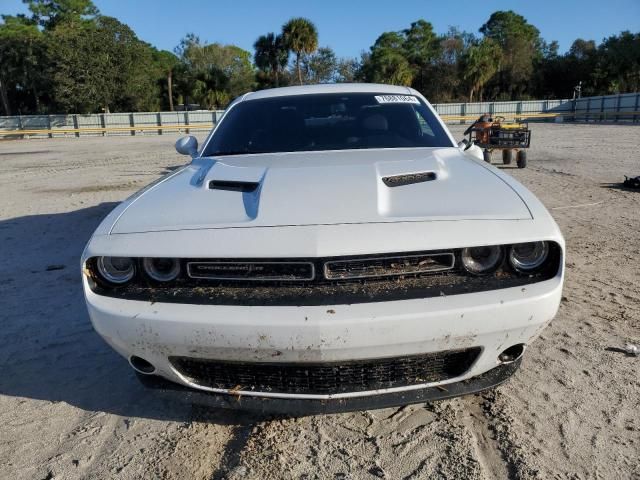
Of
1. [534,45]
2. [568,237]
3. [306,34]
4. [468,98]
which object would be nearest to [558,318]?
[568,237]

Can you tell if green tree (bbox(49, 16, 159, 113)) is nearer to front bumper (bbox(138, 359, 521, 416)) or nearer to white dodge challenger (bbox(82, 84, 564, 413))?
white dodge challenger (bbox(82, 84, 564, 413))

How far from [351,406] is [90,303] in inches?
44.7

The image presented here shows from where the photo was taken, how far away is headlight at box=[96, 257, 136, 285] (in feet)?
6.91

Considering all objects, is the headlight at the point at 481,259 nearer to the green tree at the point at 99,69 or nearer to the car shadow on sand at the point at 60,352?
the car shadow on sand at the point at 60,352

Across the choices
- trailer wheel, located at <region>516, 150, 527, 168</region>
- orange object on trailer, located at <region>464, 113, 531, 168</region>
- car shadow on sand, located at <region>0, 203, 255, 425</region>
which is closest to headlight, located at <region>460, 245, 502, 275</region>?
car shadow on sand, located at <region>0, 203, 255, 425</region>

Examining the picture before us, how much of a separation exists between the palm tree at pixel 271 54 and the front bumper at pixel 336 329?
46.3 m

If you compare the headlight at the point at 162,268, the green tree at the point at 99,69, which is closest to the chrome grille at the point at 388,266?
the headlight at the point at 162,268

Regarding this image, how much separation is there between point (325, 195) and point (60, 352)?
2.14 m

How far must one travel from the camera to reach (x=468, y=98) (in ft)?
165

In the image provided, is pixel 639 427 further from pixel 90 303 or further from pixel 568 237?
pixel 568 237

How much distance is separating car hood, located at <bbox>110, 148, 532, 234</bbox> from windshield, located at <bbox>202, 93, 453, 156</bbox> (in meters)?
0.45

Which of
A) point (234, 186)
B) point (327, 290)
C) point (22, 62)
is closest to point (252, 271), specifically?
point (327, 290)

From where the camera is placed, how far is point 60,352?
318 cm

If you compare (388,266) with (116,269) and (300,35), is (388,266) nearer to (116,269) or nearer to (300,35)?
(116,269)
